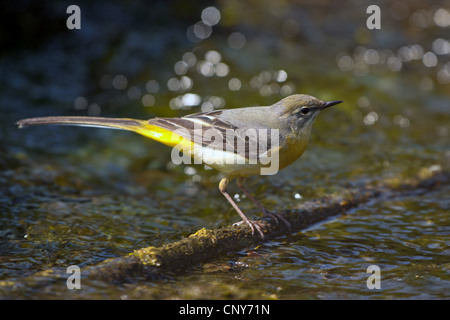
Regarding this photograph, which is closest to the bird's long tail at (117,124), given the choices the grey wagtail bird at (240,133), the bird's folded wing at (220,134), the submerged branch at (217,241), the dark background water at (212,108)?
the grey wagtail bird at (240,133)

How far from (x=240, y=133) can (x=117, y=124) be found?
1331mm

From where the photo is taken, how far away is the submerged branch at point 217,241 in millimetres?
4312

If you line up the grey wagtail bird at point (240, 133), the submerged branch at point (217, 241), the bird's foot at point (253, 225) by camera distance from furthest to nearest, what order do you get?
the grey wagtail bird at point (240, 133)
the bird's foot at point (253, 225)
the submerged branch at point (217, 241)

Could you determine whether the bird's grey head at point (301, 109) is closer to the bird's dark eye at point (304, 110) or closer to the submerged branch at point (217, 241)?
the bird's dark eye at point (304, 110)

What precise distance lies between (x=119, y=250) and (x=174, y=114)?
4.51 metres

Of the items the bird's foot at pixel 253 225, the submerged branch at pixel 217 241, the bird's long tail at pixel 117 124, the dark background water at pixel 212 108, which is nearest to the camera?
the submerged branch at pixel 217 241

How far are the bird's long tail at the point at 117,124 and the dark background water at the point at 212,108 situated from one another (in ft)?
3.18

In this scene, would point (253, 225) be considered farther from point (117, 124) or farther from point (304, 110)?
point (117, 124)

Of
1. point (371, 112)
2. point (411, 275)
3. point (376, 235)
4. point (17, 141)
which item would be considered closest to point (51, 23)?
point (17, 141)

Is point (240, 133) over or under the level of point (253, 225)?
over

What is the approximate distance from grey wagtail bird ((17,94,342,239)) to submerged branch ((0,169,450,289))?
0.21 m

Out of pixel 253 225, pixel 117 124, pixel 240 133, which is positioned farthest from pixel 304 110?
pixel 117 124

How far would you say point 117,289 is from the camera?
418 centimetres

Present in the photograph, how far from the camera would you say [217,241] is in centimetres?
502
